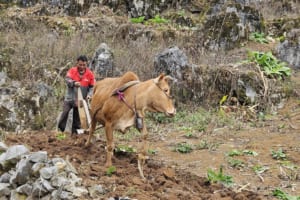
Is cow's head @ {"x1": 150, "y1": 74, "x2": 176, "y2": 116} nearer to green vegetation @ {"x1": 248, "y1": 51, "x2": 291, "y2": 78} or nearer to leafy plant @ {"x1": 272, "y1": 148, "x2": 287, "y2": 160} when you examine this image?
leafy plant @ {"x1": 272, "y1": 148, "x2": 287, "y2": 160}

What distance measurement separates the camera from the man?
934cm

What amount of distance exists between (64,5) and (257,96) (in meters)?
8.82

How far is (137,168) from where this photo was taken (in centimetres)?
753

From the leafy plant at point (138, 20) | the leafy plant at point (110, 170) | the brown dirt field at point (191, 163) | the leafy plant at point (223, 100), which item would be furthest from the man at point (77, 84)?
the leafy plant at point (138, 20)

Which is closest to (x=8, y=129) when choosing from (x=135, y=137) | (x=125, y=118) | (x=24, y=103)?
(x=24, y=103)

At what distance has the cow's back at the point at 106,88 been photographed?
740 centimetres

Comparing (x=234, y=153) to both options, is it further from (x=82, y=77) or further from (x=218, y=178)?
(x=82, y=77)

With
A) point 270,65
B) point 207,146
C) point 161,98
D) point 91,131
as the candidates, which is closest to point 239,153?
point 207,146

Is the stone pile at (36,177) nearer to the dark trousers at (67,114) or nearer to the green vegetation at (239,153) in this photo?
the dark trousers at (67,114)

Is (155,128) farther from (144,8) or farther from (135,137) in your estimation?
(144,8)

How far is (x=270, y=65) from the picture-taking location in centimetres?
1439

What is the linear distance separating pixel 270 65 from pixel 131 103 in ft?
26.7

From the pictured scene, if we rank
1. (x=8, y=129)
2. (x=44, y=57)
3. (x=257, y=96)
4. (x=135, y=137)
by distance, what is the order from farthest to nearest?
(x=44, y=57) < (x=257, y=96) < (x=8, y=129) < (x=135, y=137)

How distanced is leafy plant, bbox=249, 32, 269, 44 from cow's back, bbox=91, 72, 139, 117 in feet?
32.2
